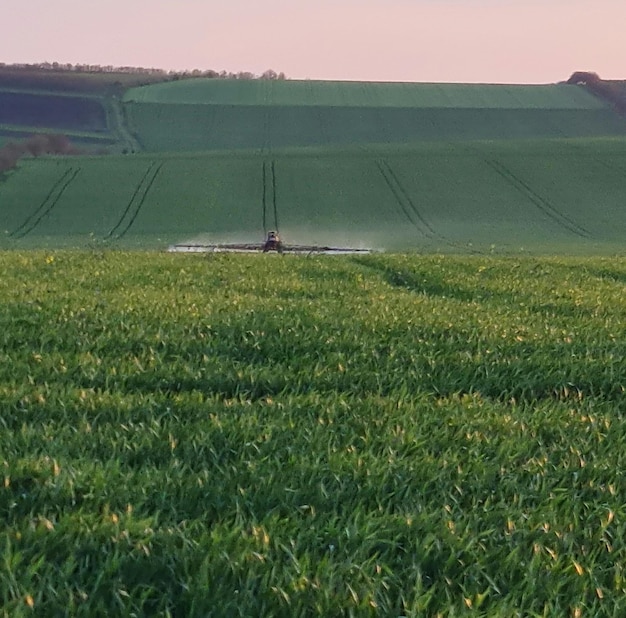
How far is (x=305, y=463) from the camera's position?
3.93 metres

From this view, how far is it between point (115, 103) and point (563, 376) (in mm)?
98413

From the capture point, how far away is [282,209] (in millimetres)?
54406

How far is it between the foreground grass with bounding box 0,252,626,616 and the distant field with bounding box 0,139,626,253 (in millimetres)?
32778

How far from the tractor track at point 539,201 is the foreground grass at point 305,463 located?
4516cm

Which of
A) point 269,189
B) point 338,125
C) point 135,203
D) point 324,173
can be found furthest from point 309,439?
point 338,125

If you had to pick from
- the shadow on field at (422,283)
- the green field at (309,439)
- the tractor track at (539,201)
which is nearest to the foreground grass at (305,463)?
the green field at (309,439)

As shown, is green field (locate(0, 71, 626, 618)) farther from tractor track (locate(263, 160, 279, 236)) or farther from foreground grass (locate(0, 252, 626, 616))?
tractor track (locate(263, 160, 279, 236))

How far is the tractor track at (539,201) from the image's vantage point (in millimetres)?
50600

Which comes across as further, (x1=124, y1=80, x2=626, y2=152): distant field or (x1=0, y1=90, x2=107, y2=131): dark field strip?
(x1=0, y1=90, x2=107, y2=131): dark field strip

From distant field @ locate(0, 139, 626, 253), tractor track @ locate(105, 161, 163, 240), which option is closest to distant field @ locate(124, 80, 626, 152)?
distant field @ locate(0, 139, 626, 253)

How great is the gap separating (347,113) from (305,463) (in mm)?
95038

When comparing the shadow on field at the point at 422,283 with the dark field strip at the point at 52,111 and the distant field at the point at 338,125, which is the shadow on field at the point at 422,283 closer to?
the distant field at the point at 338,125

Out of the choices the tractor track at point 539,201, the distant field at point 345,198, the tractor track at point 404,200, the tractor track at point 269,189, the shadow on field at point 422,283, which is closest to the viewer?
the shadow on field at point 422,283

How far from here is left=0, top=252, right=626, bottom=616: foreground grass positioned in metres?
2.88
